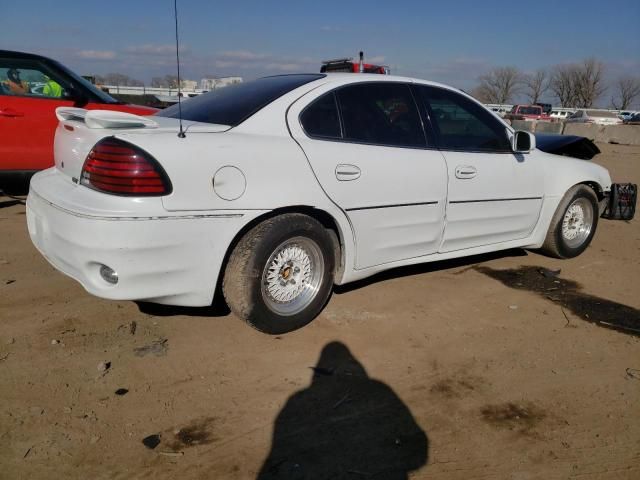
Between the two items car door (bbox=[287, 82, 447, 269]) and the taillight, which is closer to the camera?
the taillight

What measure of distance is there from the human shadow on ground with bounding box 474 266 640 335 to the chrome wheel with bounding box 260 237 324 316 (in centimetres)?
192

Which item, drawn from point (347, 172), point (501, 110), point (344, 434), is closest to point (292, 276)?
point (347, 172)

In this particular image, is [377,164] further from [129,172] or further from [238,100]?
[129,172]

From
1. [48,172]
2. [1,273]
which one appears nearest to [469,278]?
[48,172]

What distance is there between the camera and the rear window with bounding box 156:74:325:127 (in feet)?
10.6

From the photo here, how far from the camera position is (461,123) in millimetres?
4148

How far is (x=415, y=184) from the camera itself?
3.61 metres

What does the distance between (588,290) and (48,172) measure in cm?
412

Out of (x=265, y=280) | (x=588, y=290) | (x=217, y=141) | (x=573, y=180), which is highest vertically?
(x=217, y=141)

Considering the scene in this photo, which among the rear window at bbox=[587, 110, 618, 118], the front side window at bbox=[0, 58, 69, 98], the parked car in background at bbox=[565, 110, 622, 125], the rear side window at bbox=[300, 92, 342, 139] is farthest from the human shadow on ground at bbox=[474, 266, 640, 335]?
the rear window at bbox=[587, 110, 618, 118]

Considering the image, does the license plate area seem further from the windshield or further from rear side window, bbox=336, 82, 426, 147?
the windshield

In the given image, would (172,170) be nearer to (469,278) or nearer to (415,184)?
(415,184)

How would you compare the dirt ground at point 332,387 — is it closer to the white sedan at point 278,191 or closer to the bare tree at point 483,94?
the white sedan at point 278,191

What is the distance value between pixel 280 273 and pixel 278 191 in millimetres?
530
